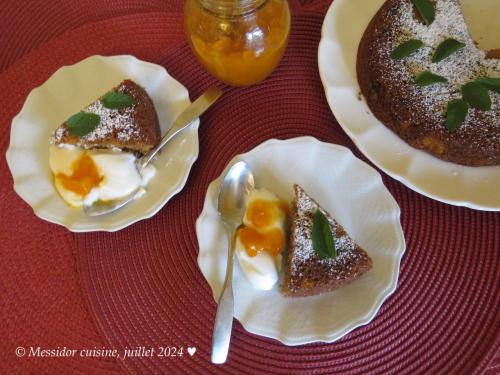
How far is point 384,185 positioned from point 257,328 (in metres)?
0.57

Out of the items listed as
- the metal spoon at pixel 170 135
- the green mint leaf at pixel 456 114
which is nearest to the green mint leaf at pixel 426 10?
the green mint leaf at pixel 456 114

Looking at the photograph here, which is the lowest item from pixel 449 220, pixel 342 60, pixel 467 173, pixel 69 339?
pixel 69 339

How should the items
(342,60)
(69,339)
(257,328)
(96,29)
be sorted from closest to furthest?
(257,328) < (69,339) < (342,60) < (96,29)

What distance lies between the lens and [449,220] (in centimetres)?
140

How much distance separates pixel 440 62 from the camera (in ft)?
4.78

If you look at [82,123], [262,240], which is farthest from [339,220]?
[82,123]

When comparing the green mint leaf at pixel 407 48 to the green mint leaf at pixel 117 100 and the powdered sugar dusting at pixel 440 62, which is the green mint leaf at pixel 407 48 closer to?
the powdered sugar dusting at pixel 440 62

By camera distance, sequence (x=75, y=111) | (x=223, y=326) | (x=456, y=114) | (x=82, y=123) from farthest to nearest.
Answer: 1. (x=75, y=111)
2. (x=82, y=123)
3. (x=456, y=114)
4. (x=223, y=326)

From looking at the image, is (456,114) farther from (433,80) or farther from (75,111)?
(75,111)

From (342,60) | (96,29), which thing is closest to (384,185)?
(342,60)

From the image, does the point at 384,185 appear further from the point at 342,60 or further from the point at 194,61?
the point at 194,61

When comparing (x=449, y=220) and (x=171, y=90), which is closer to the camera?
(x=449, y=220)

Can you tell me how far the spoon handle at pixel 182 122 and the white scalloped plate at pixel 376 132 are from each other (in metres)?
0.40

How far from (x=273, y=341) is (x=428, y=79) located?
0.90 m
